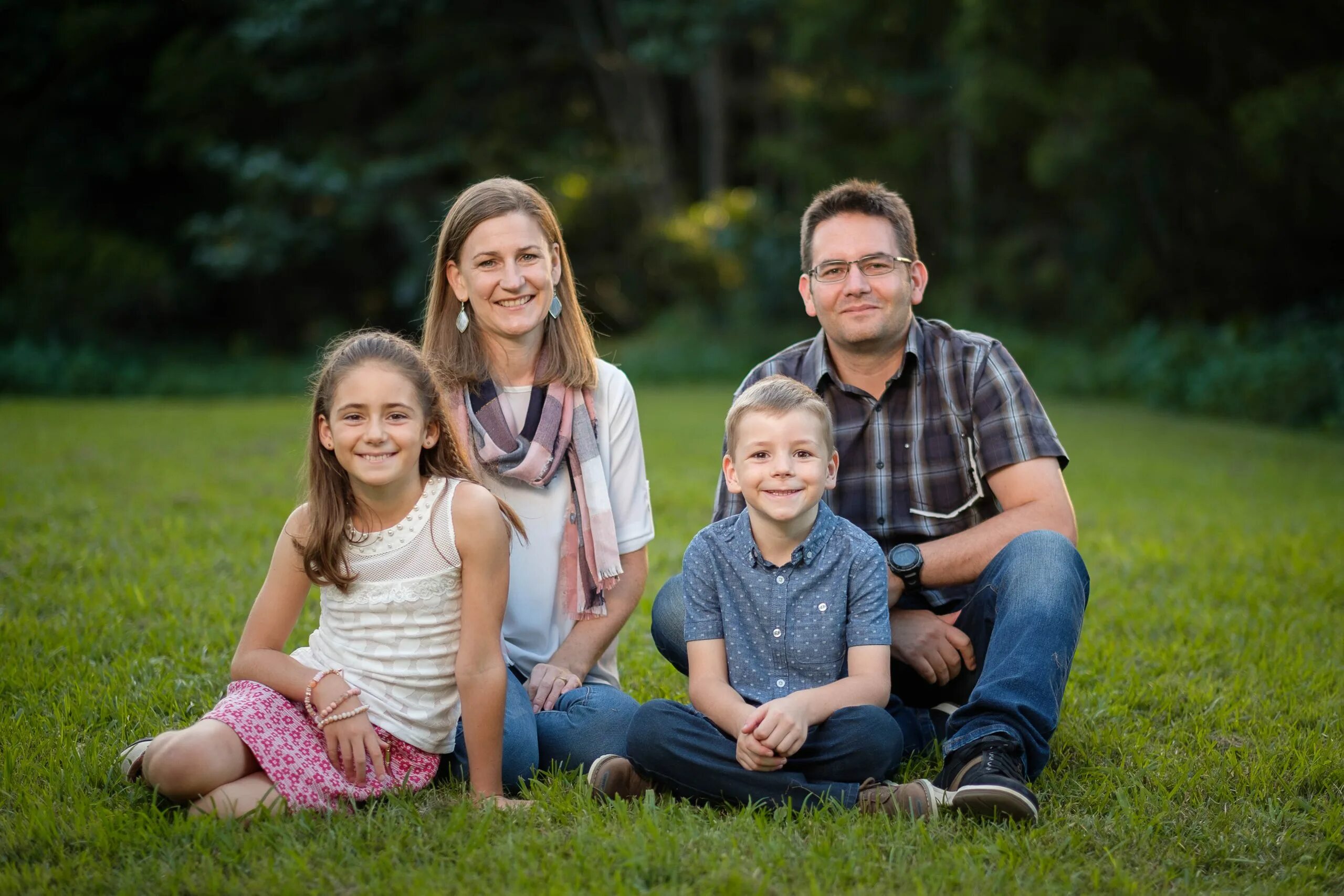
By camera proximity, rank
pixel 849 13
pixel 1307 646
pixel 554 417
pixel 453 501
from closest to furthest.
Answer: pixel 453 501, pixel 554 417, pixel 1307 646, pixel 849 13

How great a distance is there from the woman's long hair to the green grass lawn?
1.16m

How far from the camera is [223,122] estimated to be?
2352 centimetres

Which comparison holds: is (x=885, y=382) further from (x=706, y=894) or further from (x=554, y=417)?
(x=706, y=894)

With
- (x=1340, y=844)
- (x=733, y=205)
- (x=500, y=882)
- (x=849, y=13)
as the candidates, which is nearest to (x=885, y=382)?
(x=1340, y=844)

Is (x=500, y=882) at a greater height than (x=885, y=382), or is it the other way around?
(x=885, y=382)

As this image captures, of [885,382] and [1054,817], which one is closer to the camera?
[1054,817]

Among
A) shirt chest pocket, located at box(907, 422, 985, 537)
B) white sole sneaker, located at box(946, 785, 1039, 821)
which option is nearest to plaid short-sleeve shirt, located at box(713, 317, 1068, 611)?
shirt chest pocket, located at box(907, 422, 985, 537)

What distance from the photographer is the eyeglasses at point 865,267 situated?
3.58m

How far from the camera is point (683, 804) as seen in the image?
115 inches

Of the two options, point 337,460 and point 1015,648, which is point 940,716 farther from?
point 337,460

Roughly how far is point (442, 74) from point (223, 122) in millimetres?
4364

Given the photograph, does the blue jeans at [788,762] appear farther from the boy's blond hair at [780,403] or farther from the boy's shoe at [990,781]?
the boy's blond hair at [780,403]

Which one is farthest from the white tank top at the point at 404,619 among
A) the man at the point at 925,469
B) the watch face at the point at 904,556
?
the watch face at the point at 904,556

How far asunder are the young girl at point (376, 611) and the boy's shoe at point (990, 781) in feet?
3.40
